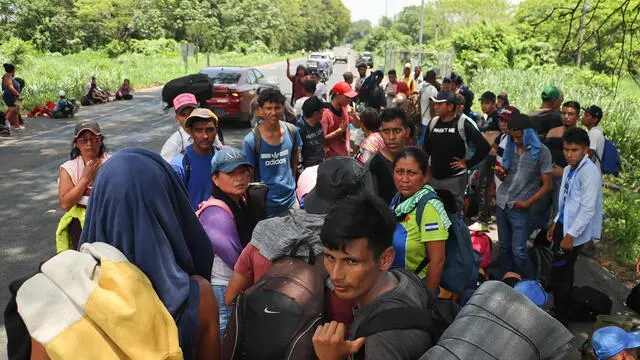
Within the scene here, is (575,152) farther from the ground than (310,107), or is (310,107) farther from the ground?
(310,107)

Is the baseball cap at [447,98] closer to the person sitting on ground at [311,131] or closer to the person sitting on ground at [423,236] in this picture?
the person sitting on ground at [311,131]

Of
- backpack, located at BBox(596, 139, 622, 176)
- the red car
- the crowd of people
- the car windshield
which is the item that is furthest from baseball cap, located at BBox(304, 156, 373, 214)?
the car windshield

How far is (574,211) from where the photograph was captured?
4273 millimetres

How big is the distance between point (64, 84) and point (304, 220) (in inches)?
801

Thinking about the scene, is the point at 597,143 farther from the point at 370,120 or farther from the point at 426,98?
the point at 426,98

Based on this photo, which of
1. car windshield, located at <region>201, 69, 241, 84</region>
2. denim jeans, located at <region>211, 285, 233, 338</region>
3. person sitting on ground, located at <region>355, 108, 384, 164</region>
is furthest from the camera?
car windshield, located at <region>201, 69, 241, 84</region>

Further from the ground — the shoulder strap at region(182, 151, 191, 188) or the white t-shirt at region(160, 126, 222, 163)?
the white t-shirt at region(160, 126, 222, 163)

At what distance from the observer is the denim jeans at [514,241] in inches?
192

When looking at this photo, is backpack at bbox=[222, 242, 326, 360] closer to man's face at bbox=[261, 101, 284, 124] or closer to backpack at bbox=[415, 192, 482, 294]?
backpack at bbox=[415, 192, 482, 294]

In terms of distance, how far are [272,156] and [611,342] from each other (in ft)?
9.00

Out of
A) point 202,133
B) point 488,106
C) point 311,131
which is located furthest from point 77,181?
point 488,106

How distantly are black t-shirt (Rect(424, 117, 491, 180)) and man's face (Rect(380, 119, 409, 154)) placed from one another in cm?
117

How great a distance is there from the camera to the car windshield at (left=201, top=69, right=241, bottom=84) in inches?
562

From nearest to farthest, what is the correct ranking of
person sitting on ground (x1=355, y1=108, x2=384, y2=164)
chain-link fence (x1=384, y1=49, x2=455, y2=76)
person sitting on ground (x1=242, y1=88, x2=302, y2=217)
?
person sitting on ground (x1=242, y1=88, x2=302, y2=217), person sitting on ground (x1=355, y1=108, x2=384, y2=164), chain-link fence (x1=384, y1=49, x2=455, y2=76)
